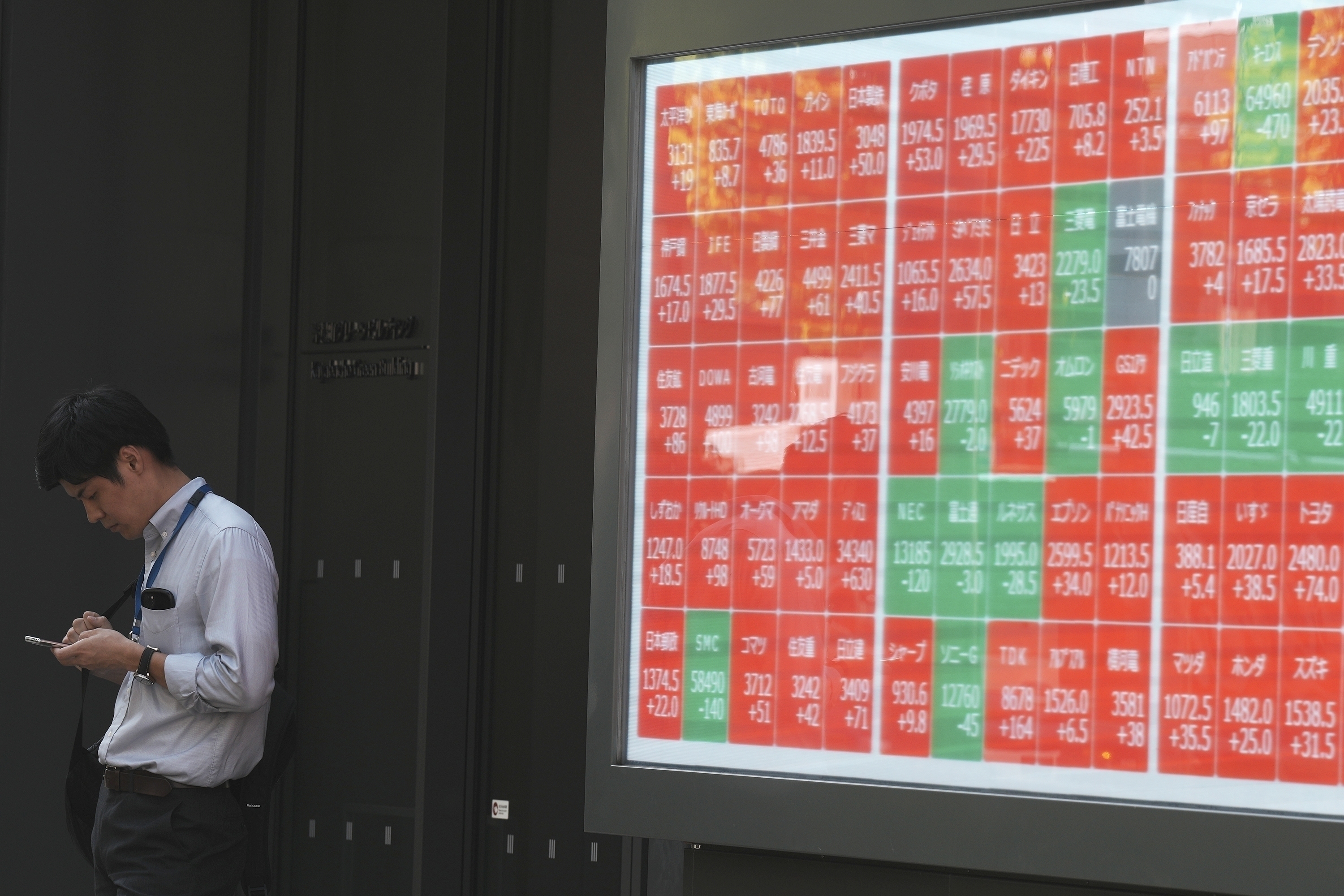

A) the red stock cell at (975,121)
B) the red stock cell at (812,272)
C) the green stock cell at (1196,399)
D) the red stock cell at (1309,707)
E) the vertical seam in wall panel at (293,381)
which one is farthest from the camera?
the vertical seam in wall panel at (293,381)

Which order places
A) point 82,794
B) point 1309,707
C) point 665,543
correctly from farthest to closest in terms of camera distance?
point 82,794, point 665,543, point 1309,707

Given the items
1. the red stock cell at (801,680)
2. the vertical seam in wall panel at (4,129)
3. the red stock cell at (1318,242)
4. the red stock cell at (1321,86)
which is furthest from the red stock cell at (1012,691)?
the vertical seam in wall panel at (4,129)

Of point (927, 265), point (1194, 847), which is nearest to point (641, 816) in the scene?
point (1194, 847)

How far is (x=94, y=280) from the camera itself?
4176mm

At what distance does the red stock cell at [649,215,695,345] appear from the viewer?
2.71m

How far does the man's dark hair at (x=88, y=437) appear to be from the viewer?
2781 mm

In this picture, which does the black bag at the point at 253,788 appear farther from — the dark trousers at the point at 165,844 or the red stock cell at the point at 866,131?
the red stock cell at the point at 866,131

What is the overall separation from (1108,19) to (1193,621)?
1.15m

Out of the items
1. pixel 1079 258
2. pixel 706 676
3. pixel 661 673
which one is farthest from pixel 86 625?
pixel 1079 258

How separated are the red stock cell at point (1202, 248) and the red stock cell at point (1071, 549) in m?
0.36

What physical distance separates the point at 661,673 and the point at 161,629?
1.13 meters

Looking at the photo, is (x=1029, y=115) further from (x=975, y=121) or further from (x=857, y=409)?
(x=857, y=409)

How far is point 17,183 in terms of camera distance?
13.0 ft

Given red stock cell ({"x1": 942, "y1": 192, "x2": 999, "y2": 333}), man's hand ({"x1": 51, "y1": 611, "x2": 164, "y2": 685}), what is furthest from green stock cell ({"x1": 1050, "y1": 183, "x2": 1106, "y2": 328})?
man's hand ({"x1": 51, "y1": 611, "x2": 164, "y2": 685})
